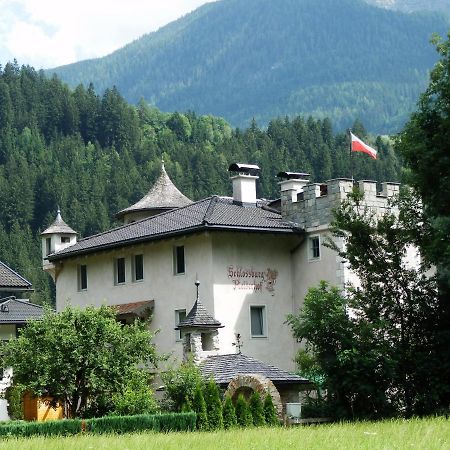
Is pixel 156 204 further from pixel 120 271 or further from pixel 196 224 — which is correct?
pixel 196 224

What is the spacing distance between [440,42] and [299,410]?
1219 cm

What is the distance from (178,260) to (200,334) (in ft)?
29.4

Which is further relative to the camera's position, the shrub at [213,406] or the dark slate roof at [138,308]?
the dark slate roof at [138,308]

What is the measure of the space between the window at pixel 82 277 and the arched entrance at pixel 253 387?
59.7ft

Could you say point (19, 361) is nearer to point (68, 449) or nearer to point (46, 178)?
point (68, 449)

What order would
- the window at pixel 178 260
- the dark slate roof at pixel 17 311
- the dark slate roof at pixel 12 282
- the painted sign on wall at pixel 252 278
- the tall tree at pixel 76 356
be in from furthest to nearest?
the dark slate roof at pixel 17 311 → the dark slate roof at pixel 12 282 → the window at pixel 178 260 → the painted sign on wall at pixel 252 278 → the tall tree at pixel 76 356

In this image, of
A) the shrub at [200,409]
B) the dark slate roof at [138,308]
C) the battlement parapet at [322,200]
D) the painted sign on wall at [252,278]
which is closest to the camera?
the shrub at [200,409]

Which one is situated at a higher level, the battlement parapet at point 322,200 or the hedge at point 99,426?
the battlement parapet at point 322,200

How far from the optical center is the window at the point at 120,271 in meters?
49.1

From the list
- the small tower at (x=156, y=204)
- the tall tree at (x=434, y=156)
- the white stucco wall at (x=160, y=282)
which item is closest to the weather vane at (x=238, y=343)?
the white stucco wall at (x=160, y=282)

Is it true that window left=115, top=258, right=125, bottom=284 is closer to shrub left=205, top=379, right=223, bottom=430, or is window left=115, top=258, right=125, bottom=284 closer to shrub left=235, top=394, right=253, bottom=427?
shrub left=205, top=379, right=223, bottom=430

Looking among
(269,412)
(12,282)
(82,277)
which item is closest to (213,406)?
(269,412)

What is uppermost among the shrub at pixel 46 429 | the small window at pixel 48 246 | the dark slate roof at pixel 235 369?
the small window at pixel 48 246

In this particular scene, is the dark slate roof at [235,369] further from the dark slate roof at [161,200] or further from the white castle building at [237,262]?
the dark slate roof at [161,200]
